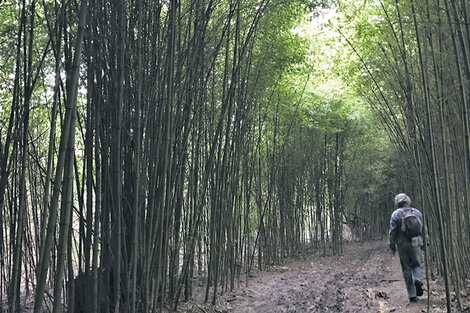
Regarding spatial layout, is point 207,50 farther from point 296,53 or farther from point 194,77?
point 296,53

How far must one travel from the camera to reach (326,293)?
16.5ft

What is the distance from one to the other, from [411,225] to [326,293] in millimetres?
1367

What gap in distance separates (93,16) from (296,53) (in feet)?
16.0

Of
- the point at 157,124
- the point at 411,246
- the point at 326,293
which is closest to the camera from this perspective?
the point at 157,124

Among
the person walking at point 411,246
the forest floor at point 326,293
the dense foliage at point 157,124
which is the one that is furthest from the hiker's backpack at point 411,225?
the forest floor at point 326,293

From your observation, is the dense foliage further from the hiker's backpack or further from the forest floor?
the forest floor

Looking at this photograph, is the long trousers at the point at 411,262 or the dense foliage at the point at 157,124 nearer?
the dense foliage at the point at 157,124

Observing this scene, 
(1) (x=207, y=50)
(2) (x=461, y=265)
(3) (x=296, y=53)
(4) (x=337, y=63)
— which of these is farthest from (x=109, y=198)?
(4) (x=337, y=63)

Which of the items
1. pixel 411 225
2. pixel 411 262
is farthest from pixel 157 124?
pixel 411 262

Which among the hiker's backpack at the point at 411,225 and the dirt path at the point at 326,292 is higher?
the hiker's backpack at the point at 411,225

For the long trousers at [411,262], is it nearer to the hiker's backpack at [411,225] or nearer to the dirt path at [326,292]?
the hiker's backpack at [411,225]

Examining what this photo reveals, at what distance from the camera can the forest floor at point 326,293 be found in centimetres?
409

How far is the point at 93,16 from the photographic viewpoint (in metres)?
2.42

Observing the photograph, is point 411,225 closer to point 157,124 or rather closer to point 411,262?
point 411,262
